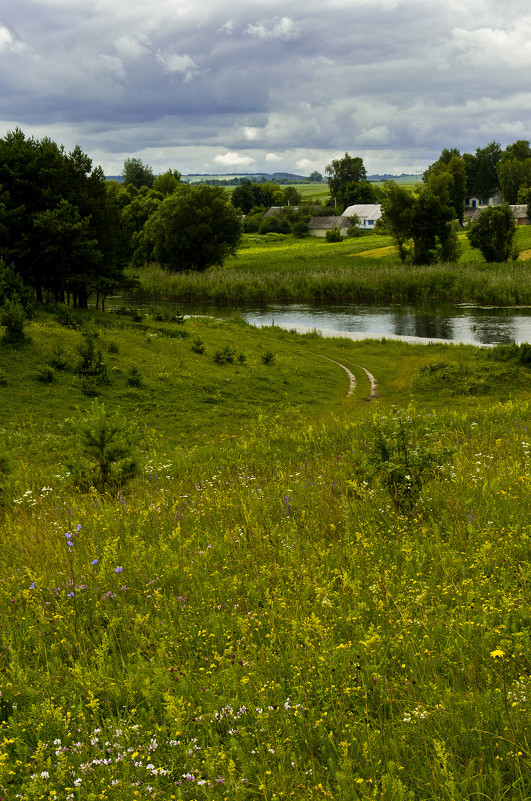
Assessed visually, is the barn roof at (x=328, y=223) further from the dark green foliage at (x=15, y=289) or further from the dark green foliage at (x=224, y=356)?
the dark green foliage at (x=15, y=289)

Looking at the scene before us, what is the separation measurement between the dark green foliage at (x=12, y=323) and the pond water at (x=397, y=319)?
95.6ft

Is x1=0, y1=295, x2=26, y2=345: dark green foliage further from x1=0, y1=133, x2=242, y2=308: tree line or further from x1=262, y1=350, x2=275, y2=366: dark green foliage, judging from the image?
x1=262, y1=350, x2=275, y2=366: dark green foliage

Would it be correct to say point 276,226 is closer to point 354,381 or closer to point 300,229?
point 300,229

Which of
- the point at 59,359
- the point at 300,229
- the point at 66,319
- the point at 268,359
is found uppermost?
the point at 300,229

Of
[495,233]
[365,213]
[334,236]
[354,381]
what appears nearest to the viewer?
[354,381]

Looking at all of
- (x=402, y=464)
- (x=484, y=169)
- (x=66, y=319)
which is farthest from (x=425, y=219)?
(x=484, y=169)

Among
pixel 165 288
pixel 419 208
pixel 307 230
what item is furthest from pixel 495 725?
pixel 307 230

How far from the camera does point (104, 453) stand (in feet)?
33.9

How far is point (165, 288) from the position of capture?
8388 centimetres

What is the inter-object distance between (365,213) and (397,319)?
414ft

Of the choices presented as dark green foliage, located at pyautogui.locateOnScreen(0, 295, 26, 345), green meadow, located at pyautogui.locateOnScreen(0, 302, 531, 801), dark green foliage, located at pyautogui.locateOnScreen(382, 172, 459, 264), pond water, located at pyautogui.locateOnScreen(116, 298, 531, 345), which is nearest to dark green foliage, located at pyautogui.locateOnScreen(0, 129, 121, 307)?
pond water, located at pyautogui.locateOnScreen(116, 298, 531, 345)

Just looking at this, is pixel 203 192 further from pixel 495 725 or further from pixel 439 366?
pixel 495 725

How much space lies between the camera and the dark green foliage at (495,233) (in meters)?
92.5

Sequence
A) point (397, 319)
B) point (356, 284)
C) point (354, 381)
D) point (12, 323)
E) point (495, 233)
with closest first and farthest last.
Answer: point (12, 323) < point (354, 381) < point (397, 319) < point (356, 284) < point (495, 233)
